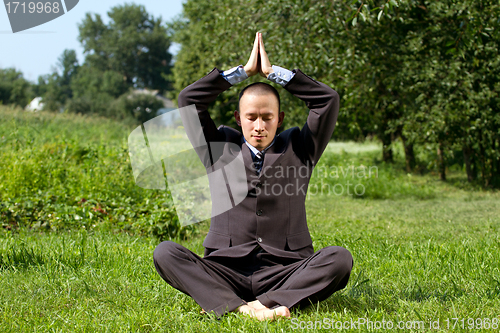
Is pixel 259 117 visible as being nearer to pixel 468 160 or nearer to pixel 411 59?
pixel 411 59

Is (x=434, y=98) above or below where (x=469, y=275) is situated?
above

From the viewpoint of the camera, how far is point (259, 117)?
2.38m

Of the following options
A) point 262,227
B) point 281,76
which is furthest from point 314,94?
point 262,227

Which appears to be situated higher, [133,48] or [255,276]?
[133,48]

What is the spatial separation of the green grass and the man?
158 millimetres

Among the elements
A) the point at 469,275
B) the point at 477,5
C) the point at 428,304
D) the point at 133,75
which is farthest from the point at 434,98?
the point at 133,75

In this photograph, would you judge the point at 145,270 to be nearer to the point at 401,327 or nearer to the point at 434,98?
the point at 401,327

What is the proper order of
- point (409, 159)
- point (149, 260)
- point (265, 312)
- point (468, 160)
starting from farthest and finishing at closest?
point (409, 159)
point (468, 160)
point (149, 260)
point (265, 312)

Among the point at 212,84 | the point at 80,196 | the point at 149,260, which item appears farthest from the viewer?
the point at 80,196

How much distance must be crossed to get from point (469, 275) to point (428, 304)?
802 millimetres

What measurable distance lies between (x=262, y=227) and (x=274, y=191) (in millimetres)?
205

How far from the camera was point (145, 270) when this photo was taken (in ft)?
10.3

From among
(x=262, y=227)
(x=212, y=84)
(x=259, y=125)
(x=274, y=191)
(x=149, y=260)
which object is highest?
(x=212, y=84)

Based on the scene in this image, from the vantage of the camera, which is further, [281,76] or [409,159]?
[409,159]
